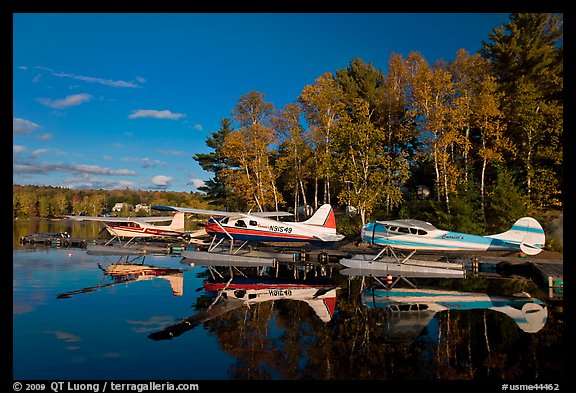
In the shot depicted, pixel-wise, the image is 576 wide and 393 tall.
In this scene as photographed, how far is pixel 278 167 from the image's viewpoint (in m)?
30.4

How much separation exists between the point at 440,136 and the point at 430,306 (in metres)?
16.3

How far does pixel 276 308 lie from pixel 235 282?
14.5 feet

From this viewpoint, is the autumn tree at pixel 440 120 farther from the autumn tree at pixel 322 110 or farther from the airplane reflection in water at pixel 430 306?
the airplane reflection in water at pixel 430 306

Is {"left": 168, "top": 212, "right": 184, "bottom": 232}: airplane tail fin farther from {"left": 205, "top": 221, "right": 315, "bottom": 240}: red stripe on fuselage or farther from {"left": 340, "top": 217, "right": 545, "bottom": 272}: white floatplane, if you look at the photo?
{"left": 340, "top": 217, "right": 545, "bottom": 272}: white floatplane

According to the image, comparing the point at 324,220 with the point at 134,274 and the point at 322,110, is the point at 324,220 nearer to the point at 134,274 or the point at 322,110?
the point at 134,274

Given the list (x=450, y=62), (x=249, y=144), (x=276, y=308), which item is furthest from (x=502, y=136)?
(x=276, y=308)

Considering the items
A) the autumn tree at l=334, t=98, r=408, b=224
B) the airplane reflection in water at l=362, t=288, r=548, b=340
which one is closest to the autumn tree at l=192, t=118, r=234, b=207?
the autumn tree at l=334, t=98, r=408, b=224

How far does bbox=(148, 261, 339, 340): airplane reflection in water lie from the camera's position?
31.0 ft

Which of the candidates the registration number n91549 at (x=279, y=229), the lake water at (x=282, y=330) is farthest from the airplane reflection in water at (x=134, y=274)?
the registration number n91549 at (x=279, y=229)

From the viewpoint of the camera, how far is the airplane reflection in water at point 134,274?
1282cm

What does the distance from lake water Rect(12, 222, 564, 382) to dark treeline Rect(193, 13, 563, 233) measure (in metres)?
10.0

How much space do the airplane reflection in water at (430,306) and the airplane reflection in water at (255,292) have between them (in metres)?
1.65

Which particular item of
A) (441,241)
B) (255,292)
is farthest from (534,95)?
(255,292)

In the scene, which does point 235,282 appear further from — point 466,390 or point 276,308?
point 466,390
